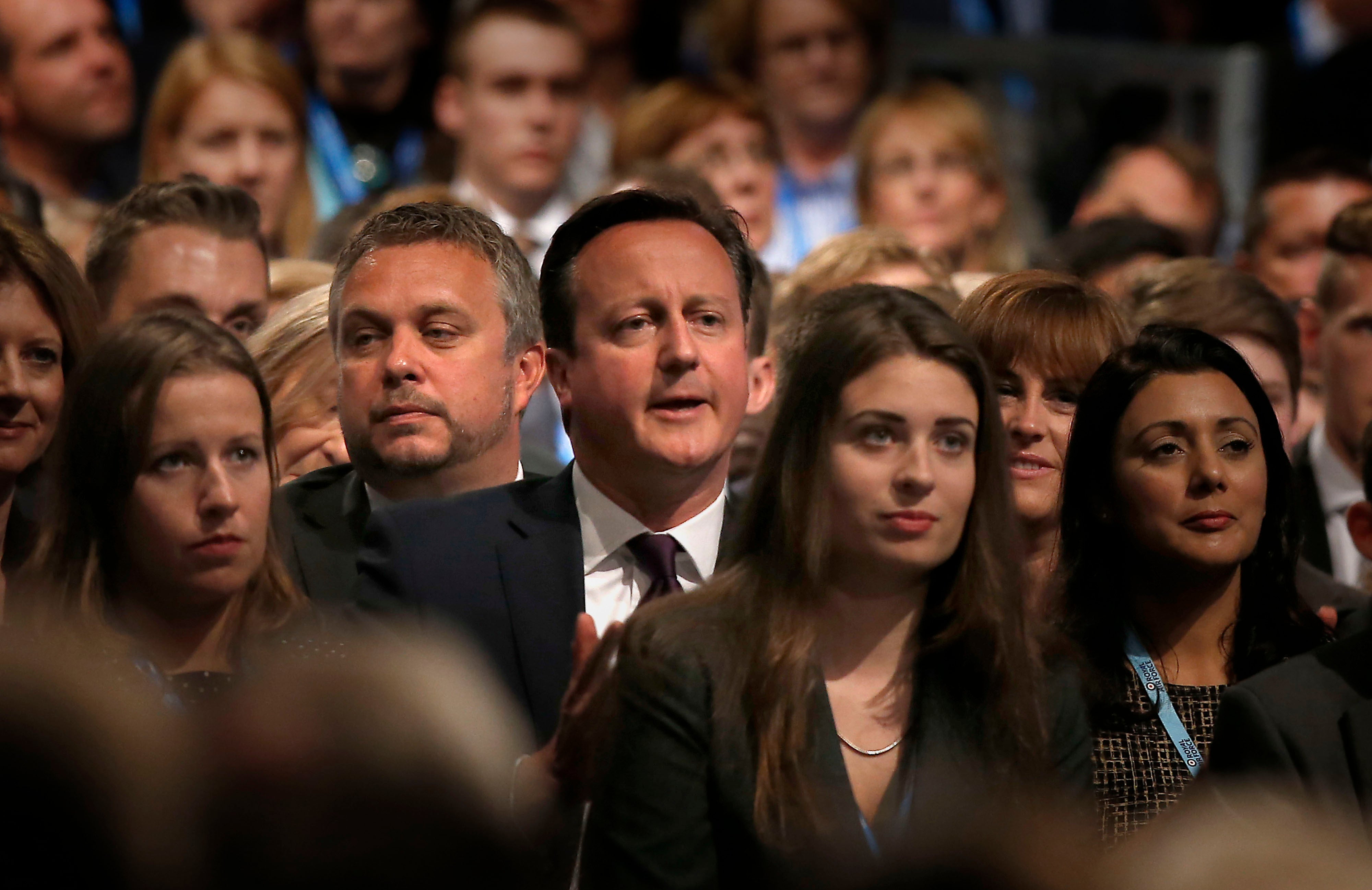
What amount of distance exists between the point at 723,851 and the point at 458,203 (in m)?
1.76

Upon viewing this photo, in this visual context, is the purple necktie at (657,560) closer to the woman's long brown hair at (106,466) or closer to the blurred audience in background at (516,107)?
the woman's long brown hair at (106,466)

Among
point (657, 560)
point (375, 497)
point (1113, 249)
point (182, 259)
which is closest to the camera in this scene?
point (657, 560)

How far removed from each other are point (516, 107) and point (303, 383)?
245 cm

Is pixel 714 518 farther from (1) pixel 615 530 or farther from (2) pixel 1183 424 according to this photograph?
(2) pixel 1183 424

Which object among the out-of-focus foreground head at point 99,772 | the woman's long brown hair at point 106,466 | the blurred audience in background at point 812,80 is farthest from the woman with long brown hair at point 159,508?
the blurred audience in background at point 812,80

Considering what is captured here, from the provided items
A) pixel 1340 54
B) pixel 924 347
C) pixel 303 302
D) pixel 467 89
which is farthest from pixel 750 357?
pixel 1340 54

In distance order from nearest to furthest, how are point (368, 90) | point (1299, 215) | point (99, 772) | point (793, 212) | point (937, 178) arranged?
point (99, 772), point (1299, 215), point (937, 178), point (368, 90), point (793, 212)

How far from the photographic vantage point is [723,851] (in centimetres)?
237

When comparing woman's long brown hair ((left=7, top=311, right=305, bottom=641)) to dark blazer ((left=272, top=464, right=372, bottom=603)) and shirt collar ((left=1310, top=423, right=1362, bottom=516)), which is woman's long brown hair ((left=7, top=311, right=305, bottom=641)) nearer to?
dark blazer ((left=272, top=464, right=372, bottom=603))

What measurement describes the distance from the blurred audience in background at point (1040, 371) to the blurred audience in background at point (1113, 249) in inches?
47.7

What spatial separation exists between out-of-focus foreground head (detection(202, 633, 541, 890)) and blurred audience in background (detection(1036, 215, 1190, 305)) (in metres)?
3.62

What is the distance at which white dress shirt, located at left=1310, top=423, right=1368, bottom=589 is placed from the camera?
13.8ft

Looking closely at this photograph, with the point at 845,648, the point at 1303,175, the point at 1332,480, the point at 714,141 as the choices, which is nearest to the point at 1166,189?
the point at 1303,175

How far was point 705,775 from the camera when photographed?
2.38 metres
